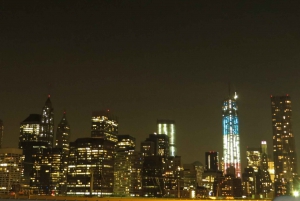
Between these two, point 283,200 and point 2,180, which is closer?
point 283,200

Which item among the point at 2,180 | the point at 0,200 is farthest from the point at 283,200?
the point at 2,180

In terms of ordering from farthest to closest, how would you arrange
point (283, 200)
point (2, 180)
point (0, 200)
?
point (2, 180), point (0, 200), point (283, 200)

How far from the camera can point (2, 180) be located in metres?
185

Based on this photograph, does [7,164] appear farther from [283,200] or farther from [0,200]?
[283,200]

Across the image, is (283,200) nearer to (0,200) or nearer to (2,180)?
(0,200)

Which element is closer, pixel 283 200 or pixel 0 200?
pixel 283 200

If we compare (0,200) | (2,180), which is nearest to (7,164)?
(2,180)

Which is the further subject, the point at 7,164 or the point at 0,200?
the point at 7,164

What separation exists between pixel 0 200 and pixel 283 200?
39.2 metres

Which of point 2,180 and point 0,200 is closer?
point 0,200

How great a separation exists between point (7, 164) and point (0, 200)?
14565cm

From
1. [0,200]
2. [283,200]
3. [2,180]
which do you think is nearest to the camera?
[283,200]

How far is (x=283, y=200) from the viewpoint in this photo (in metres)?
37.5

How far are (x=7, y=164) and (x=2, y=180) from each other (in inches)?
510
